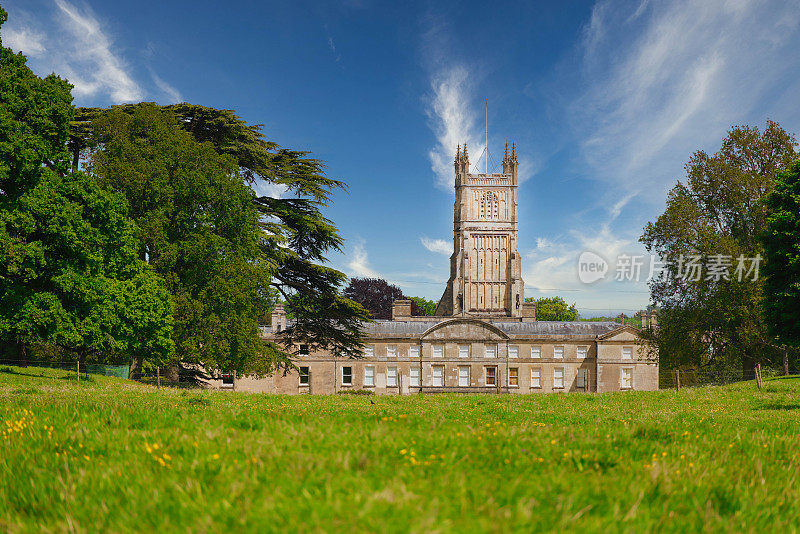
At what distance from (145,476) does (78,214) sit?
21.0 m

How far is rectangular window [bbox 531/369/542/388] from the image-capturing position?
194 ft

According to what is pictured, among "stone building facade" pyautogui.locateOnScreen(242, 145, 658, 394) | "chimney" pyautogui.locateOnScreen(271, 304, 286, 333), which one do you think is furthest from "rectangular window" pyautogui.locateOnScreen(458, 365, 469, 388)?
"chimney" pyautogui.locateOnScreen(271, 304, 286, 333)

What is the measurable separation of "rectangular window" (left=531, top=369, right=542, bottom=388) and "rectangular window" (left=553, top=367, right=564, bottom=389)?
5.73 feet

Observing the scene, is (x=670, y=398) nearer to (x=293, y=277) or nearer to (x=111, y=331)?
(x=293, y=277)

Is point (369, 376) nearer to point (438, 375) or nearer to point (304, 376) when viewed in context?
point (304, 376)

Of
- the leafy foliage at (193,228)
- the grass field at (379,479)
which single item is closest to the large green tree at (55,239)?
the leafy foliage at (193,228)

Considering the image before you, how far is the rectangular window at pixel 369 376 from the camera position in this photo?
2282 inches

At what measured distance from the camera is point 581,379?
59.3 metres

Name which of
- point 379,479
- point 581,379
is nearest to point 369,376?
point 581,379

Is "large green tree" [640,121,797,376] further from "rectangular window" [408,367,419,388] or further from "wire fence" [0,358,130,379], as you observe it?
"wire fence" [0,358,130,379]

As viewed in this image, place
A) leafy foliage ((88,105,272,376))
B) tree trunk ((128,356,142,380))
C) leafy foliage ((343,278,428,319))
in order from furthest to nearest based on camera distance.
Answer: leafy foliage ((343,278,428,319)) < tree trunk ((128,356,142,380)) < leafy foliage ((88,105,272,376))

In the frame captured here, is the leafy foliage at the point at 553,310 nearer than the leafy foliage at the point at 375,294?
No

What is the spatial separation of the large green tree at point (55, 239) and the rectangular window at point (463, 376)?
3955 cm

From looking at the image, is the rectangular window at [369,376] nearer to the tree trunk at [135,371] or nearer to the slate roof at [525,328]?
the slate roof at [525,328]
